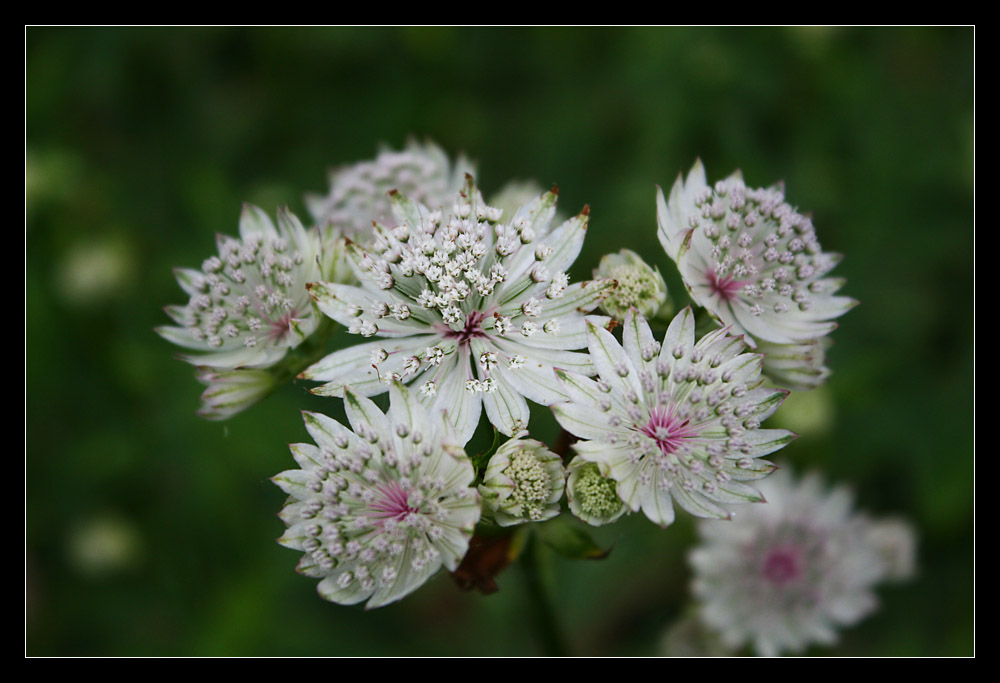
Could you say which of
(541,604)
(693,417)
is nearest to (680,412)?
(693,417)

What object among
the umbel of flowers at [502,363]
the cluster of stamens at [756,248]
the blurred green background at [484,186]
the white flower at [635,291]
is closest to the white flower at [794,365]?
the umbel of flowers at [502,363]

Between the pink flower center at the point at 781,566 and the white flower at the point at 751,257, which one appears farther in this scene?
the pink flower center at the point at 781,566

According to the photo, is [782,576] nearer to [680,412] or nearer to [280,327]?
[680,412]

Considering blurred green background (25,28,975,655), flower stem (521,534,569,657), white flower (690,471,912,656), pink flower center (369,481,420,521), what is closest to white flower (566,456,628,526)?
pink flower center (369,481,420,521)

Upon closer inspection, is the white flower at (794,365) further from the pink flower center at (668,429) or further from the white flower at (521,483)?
the white flower at (521,483)

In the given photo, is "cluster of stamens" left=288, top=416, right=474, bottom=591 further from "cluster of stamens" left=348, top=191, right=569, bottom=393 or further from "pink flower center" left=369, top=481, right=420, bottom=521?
"cluster of stamens" left=348, top=191, right=569, bottom=393

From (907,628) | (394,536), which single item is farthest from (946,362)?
(394,536)

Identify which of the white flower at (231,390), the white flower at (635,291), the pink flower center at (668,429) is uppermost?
the white flower at (635,291)
